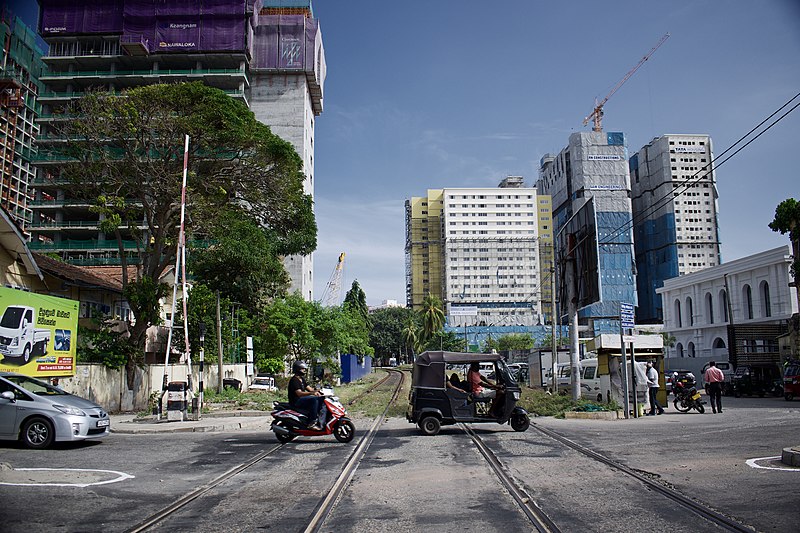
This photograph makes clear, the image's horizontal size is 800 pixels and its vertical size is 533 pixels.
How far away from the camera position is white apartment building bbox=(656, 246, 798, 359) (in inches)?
2191

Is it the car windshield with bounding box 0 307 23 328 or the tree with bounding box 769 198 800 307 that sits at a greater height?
the tree with bounding box 769 198 800 307

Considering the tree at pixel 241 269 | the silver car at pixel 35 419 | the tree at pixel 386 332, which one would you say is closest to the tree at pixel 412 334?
the tree at pixel 386 332

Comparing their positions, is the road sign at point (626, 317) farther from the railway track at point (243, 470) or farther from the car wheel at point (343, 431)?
the railway track at point (243, 470)

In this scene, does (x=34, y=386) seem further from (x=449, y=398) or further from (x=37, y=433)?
(x=449, y=398)

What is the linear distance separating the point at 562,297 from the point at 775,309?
37.8 meters

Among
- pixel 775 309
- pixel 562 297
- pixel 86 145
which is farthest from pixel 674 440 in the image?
pixel 775 309

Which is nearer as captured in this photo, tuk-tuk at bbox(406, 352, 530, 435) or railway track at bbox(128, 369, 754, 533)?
railway track at bbox(128, 369, 754, 533)

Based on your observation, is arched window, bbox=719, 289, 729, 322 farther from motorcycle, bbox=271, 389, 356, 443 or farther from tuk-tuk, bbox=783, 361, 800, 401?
motorcycle, bbox=271, 389, 356, 443

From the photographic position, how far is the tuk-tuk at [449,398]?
1473 cm

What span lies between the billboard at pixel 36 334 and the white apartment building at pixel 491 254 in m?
121

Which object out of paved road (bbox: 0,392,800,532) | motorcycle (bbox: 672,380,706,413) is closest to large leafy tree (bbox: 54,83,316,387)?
paved road (bbox: 0,392,800,532)

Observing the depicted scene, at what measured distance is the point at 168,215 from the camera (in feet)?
81.5

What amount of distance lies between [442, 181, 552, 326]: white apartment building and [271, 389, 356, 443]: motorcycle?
12659 centimetres

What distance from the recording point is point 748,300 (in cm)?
6122
